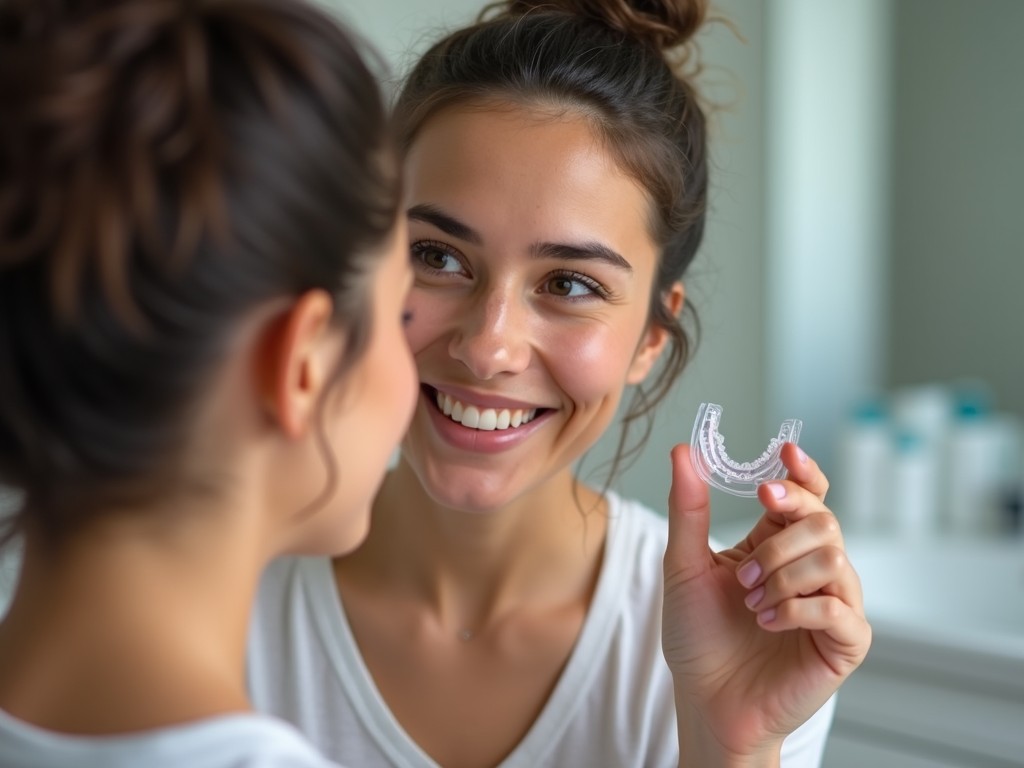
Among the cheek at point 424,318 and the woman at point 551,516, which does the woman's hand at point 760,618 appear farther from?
the cheek at point 424,318

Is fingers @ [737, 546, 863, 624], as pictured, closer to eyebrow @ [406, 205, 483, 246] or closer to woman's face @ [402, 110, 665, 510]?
woman's face @ [402, 110, 665, 510]

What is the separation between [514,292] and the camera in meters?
1.01

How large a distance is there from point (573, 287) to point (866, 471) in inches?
51.6

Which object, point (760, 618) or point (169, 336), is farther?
point (760, 618)

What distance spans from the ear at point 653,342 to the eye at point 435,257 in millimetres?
245

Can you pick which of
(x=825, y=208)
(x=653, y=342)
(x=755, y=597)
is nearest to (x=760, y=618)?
(x=755, y=597)

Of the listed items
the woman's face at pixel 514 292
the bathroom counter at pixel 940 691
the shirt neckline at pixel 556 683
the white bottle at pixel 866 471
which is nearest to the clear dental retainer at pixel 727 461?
the woman's face at pixel 514 292

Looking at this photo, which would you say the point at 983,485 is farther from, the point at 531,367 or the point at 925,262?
the point at 531,367

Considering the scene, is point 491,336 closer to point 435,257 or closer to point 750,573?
point 435,257

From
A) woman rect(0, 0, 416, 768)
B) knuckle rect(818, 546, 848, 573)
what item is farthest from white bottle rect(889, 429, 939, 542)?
woman rect(0, 0, 416, 768)

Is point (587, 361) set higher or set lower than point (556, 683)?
higher

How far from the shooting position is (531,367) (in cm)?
106

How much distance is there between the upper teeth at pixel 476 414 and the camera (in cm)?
106

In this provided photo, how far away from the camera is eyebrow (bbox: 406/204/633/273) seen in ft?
3.29
